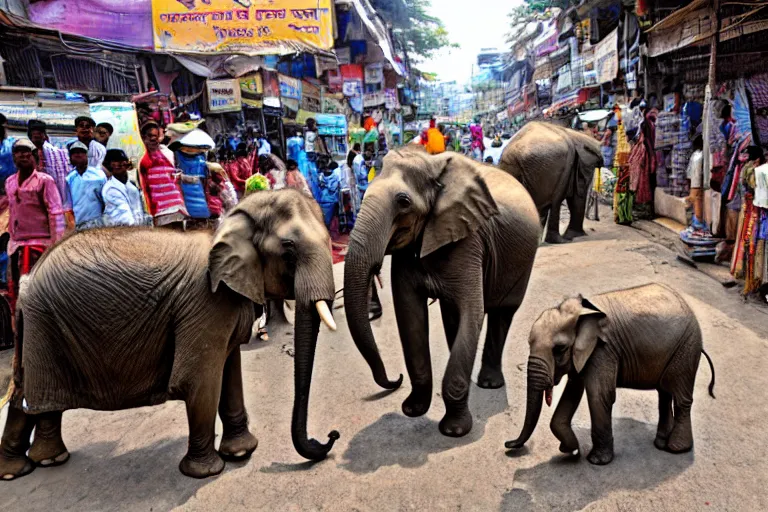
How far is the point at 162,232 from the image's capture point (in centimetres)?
397

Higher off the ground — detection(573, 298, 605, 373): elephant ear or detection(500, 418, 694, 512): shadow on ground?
detection(573, 298, 605, 373): elephant ear

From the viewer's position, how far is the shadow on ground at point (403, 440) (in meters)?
4.04

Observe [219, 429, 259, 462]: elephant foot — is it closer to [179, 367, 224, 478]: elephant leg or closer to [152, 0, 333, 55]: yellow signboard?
[179, 367, 224, 478]: elephant leg

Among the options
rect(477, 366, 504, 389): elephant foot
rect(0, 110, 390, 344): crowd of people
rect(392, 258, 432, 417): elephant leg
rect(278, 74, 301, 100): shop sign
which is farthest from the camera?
rect(278, 74, 301, 100): shop sign

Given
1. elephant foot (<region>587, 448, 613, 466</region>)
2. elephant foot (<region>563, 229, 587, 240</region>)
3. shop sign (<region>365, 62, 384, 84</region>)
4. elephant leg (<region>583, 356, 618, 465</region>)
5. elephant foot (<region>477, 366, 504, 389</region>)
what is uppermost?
shop sign (<region>365, 62, 384, 84</region>)

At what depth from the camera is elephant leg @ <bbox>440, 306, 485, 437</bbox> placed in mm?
4188

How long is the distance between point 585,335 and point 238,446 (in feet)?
7.95

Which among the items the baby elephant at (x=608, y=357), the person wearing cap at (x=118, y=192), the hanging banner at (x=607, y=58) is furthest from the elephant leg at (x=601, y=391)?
the hanging banner at (x=607, y=58)

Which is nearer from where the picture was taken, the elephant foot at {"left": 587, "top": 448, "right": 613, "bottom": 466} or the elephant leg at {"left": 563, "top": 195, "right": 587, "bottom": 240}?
the elephant foot at {"left": 587, "top": 448, "right": 613, "bottom": 466}

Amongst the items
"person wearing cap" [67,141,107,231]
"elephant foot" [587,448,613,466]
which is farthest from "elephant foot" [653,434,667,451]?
"person wearing cap" [67,141,107,231]

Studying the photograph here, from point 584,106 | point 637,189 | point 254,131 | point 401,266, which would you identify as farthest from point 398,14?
point 401,266

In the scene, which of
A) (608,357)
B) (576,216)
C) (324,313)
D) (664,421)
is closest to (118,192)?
(324,313)

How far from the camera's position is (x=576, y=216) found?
1059 centimetres

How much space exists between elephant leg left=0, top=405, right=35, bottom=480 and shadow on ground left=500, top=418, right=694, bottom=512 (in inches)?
122
